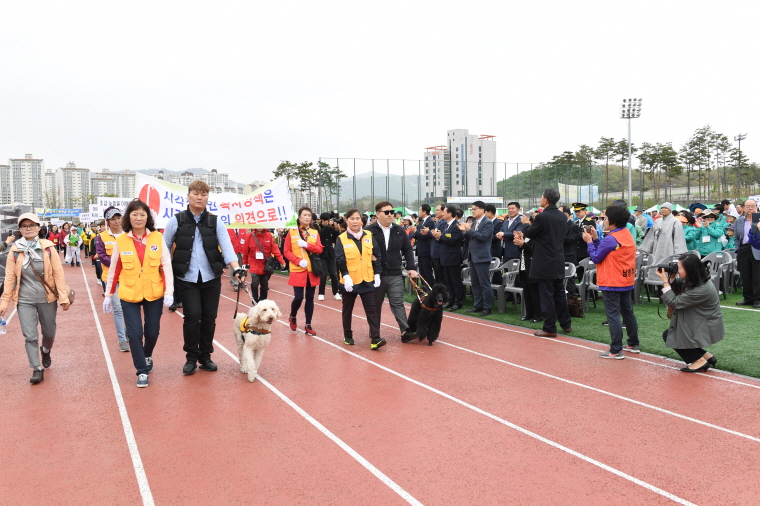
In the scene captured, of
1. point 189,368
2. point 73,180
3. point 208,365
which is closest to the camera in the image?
point 189,368

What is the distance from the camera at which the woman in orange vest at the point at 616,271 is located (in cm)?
729

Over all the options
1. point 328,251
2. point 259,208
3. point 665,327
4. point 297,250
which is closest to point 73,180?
point 328,251

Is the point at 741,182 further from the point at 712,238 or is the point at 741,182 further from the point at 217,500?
the point at 217,500

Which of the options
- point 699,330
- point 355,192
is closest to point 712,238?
point 699,330

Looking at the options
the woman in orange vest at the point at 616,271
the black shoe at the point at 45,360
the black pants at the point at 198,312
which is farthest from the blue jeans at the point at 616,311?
the black shoe at the point at 45,360

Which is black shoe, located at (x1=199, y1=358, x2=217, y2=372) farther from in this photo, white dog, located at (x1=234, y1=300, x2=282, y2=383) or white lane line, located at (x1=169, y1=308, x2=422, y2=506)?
white lane line, located at (x1=169, y1=308, x2=422, y2=506)

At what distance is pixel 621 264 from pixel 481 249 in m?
3.62

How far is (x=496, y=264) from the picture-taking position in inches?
458

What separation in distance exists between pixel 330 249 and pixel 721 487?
11077mm

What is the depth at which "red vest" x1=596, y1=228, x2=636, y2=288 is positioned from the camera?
23.9 feet

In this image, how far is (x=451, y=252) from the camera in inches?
447

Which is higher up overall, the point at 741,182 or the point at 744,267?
the point at 741,182

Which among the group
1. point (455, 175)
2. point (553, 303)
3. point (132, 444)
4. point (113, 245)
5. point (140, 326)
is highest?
point (455, 175)

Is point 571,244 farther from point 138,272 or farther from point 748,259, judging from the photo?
point 138,272
